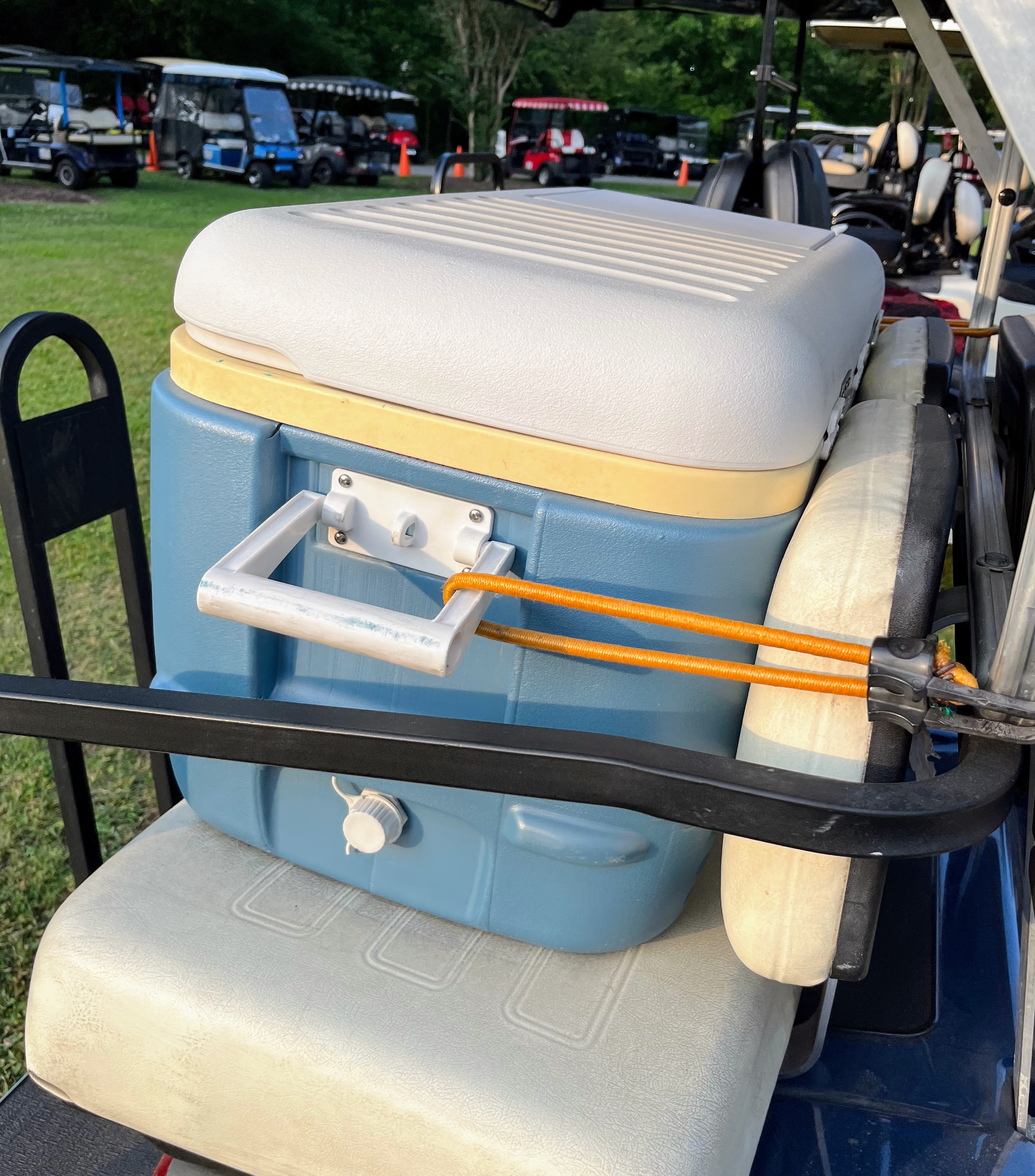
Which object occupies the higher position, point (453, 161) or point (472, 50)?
point (472, 50)

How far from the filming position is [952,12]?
0.76 m

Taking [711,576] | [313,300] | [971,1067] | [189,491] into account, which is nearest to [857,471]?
[711,576]

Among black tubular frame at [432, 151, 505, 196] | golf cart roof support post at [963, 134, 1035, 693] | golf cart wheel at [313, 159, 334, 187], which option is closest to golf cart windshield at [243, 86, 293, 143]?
golf cart wheel at [313, 159, 334, 187]

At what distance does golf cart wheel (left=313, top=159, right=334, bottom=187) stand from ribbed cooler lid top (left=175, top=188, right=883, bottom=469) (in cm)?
1866

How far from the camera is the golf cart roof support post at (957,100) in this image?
75.4 inches

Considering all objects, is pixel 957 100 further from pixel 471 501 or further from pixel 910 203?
pixel 910 203

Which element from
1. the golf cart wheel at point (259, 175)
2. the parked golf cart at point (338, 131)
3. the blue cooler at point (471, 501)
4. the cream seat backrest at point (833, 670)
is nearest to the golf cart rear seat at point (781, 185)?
the blue cooler at point (471, 501)

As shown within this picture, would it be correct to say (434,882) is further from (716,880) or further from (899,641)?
(899,641)

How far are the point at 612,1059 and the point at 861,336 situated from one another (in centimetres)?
89

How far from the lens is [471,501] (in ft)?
3.16

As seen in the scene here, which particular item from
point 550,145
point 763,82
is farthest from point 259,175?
point 763,82

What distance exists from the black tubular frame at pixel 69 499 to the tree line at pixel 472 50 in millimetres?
19195

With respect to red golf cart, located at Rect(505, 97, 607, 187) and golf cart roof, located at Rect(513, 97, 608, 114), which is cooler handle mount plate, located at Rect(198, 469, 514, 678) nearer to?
red golf cart, located at Rect(505, 97, 607, 187)

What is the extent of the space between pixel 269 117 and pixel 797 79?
1509 cm
